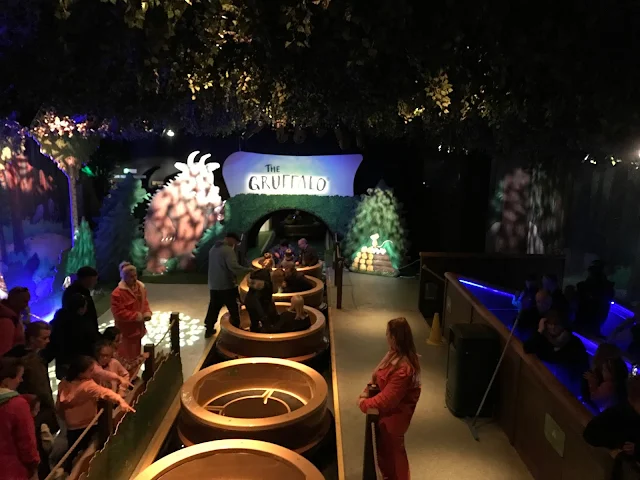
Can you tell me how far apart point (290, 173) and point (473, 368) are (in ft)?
31.1

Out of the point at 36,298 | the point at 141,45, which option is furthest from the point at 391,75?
the point at 36,298

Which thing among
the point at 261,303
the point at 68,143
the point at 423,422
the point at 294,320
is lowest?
the point at 423,422

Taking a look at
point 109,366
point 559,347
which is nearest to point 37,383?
point 109,366

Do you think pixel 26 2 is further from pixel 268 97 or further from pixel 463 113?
pixel 463 113

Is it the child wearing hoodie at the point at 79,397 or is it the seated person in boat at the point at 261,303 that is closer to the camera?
the child wearing hoodie at the point at 79,397

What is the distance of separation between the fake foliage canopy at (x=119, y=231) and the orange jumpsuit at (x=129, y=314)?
6734 mm

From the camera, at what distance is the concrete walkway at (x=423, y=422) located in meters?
4.55

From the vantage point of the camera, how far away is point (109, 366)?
463cm

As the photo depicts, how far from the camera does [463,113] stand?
5.85 m

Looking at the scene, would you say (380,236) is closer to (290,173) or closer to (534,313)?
(290,173)

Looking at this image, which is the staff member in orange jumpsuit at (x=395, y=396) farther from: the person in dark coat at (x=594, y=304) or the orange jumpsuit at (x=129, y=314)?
the person in dark coat at (x=594, y=304)

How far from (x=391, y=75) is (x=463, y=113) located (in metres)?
2.16

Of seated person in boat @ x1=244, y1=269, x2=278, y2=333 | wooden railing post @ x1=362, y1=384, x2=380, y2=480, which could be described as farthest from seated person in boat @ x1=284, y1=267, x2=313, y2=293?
wooden railing post @ x1=362, y1=384, x2=380, y2=480

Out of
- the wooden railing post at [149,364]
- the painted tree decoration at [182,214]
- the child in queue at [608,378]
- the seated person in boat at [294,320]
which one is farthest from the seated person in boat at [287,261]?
the child in queue at [608,378]
